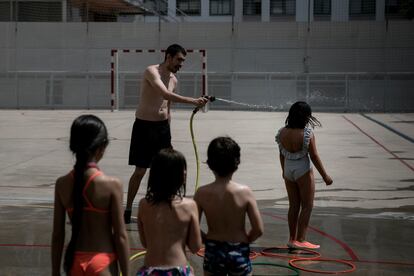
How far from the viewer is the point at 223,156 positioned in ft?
11.8

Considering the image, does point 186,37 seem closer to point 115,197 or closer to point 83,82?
point 83,82

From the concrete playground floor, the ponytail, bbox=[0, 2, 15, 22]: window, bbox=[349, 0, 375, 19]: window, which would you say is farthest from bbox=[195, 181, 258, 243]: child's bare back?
bbox=[0, 2, 15, 22]: window

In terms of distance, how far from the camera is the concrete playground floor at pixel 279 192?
5.69 meters

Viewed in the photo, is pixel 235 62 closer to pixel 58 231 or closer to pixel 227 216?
pixel 227 216

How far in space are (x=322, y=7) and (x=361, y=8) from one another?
3.32 metres

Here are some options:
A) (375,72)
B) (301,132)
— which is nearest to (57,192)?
(301,132)

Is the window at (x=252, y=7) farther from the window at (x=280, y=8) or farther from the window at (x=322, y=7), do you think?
the window at (x=322, y=7)

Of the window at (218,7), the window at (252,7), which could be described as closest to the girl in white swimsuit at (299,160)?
the window at (252,7)

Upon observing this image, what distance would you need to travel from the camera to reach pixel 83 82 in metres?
30.4

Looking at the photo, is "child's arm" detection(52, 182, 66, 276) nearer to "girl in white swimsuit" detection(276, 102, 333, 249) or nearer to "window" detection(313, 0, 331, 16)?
"girl in white swimsuit" detection(276, 102, 333, 249)

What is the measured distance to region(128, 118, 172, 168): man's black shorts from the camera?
700 centimetres

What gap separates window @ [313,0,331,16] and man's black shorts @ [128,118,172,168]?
2909 cm

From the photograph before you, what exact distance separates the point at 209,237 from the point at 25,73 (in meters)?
28.2

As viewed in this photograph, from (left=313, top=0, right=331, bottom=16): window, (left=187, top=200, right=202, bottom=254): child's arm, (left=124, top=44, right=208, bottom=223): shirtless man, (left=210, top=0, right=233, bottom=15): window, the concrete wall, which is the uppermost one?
(left=210, top=0, right=233, bottom=15): window
